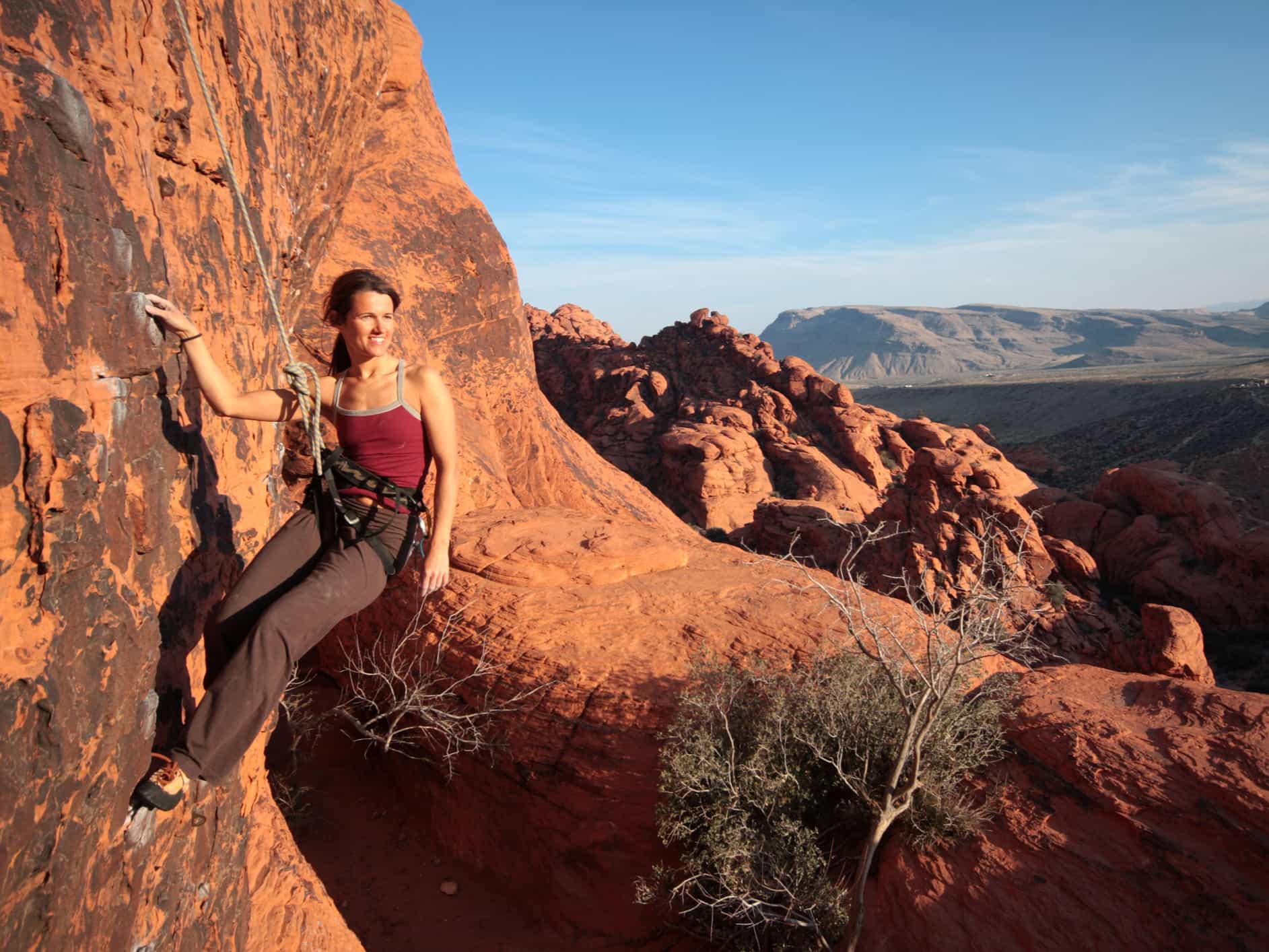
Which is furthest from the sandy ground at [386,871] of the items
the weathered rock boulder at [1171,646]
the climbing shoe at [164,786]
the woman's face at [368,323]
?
the weathered rock boulder at [1171,646]

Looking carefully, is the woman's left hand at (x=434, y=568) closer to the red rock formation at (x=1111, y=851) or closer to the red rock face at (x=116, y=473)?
the red rock face at (x=116, y=473)

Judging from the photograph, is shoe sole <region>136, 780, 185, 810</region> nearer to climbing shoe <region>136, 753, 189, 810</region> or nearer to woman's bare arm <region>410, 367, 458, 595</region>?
climbing shoe <region>136, 753, 189, 810</region>

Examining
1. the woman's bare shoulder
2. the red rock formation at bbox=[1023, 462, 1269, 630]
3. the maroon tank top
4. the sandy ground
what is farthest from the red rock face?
the red rock formation at bbox=[1023, 462, 1269, 630]

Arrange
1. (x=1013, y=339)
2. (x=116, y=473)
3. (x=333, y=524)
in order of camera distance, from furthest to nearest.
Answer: (x=1013, y=339)
(x=333, y=524)
(x=116, y=473)

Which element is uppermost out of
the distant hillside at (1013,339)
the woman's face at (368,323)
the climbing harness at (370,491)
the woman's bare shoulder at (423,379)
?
the woman's face at (368,323)

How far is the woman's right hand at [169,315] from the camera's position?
2.46 metres

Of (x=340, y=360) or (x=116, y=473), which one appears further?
(x=340, y=360)

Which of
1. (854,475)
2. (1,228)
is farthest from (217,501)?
(854,475)

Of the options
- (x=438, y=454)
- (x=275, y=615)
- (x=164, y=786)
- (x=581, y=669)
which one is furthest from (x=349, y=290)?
(x=581, y=669)

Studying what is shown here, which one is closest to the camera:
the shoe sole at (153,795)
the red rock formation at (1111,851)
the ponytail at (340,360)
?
the shoe sole at (153,795)

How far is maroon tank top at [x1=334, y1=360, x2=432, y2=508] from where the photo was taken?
2.87 m

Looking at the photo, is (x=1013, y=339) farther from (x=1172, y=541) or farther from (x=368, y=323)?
(x=368, y=323)

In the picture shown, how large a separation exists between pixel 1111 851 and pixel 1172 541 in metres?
15.2

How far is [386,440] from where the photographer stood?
2891mm
